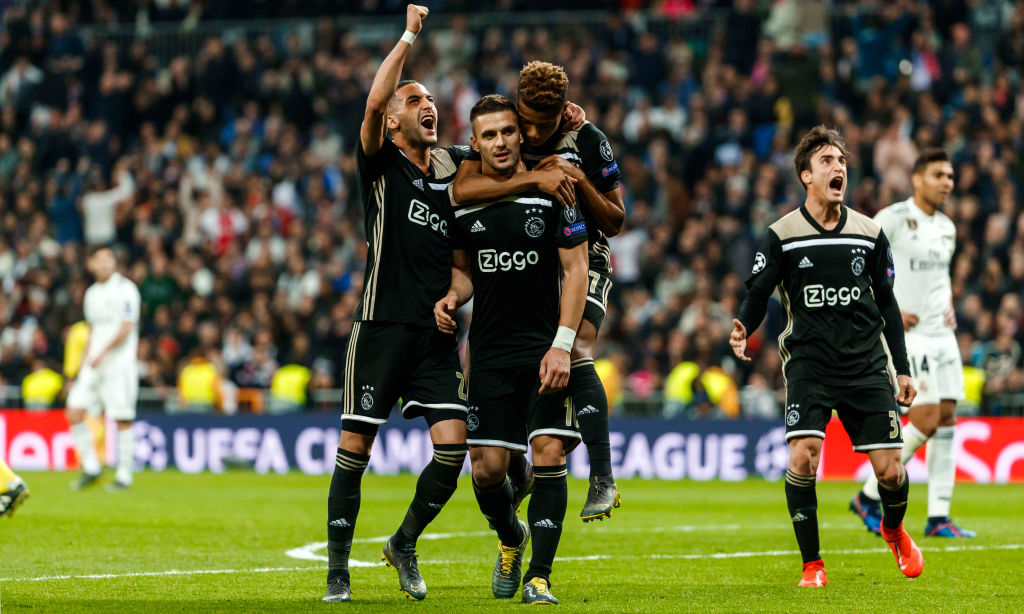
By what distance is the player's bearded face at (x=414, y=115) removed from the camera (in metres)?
7.59

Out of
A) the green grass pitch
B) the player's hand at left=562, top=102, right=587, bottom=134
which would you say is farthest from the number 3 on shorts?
the player's hand at left=562, top=102, right=587, bottom=134

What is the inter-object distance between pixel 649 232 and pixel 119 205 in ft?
29.7

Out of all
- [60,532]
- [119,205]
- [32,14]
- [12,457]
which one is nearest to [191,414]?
[12,457]

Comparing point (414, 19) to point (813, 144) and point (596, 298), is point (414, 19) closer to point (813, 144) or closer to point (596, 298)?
point (596, 298)

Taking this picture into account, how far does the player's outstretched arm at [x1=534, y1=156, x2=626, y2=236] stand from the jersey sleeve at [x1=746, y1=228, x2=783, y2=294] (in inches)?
37.8

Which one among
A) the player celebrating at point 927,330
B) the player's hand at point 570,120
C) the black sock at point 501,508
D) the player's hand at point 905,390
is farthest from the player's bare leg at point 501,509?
the player celebrating at point 927,330

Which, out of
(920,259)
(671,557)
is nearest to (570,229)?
(671,557)

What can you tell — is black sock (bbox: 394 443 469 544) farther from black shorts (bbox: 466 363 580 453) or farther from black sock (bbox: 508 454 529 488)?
black sock (bbox: 508 454 529 488)

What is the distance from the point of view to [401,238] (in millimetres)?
Result: 7559

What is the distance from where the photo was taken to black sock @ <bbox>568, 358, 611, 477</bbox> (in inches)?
295

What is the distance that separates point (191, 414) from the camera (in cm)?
2053

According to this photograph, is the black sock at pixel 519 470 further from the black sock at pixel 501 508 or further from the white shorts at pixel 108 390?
the white shorts at pixel 108 390

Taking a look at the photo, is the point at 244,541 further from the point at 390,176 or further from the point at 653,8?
the point at 653,8

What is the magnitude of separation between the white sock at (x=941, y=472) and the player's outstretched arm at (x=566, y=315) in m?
4.75
